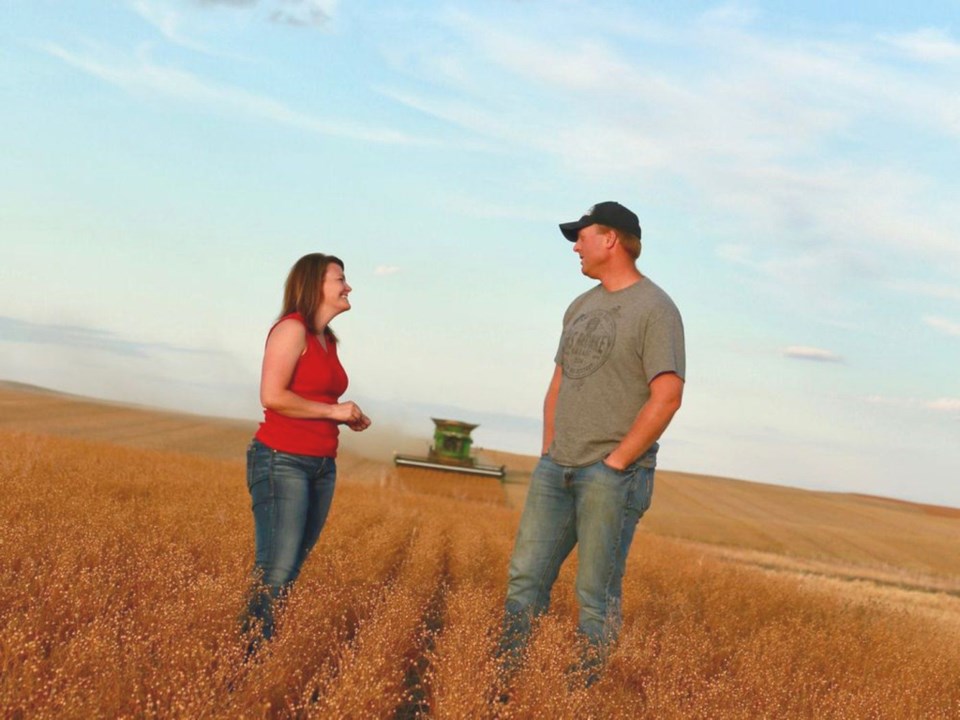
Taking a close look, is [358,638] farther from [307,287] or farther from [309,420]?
[307,287]

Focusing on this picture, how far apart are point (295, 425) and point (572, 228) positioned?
164 centimetres

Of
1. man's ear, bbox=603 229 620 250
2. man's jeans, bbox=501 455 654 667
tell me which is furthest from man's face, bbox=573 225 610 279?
man's jeans, bbox=501 455 654 667

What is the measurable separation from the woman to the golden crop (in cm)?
21

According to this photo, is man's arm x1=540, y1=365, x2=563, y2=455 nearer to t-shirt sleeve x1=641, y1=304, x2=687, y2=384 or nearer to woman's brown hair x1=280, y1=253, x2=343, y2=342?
t-shirt sleeve x1=641, y1=304, x2=687, y2=384

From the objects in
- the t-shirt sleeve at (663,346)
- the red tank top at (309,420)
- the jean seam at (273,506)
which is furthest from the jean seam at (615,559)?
the jean seam at (273,506)

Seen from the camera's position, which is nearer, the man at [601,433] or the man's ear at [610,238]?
the man at [601,433]

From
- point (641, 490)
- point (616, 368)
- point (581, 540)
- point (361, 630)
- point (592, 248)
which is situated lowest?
point (361, 630)

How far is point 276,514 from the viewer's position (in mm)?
4359

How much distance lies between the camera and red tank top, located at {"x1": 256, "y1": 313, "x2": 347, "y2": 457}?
14.3ft

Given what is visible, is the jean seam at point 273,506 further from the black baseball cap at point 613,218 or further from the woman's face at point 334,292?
the black baseball cap at point 613,218

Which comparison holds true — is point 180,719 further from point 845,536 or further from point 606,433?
point 845,536

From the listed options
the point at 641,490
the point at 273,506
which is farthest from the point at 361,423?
the point at 641,490

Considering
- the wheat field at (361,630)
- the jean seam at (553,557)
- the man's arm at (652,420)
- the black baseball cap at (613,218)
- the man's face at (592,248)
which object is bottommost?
the wheat field at (361,630)

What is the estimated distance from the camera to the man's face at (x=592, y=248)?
4.57 m
